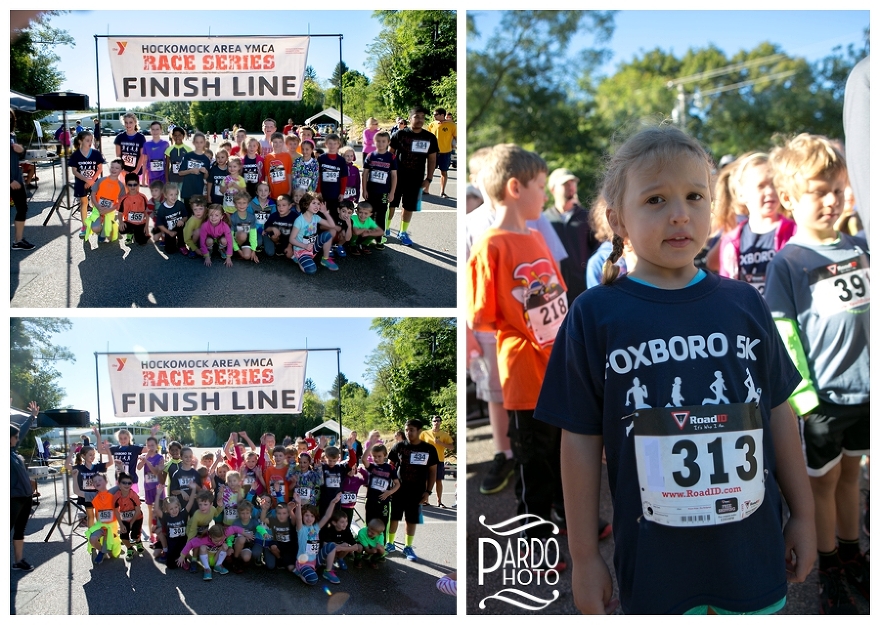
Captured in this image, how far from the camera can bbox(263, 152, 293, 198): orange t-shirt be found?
3.78 meters

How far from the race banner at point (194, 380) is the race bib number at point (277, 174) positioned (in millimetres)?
1225

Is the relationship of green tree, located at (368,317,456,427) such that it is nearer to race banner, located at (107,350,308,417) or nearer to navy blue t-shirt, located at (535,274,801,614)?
race banner, located at (107,350,308,417)

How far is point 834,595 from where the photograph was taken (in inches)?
109

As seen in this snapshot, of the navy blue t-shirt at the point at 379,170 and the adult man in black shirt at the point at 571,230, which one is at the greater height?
the navy blue t-shirt at the point at 379,170

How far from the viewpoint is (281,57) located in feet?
10.2

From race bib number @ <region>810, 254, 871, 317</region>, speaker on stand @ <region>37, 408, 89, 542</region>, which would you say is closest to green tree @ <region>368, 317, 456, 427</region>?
speaker on stand @ <region>37, 408, 89, 542</region>

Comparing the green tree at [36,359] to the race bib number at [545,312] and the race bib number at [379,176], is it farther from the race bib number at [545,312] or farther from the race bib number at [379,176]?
the race bib number at [545,312]

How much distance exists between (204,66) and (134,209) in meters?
0.79

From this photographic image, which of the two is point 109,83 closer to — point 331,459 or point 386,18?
point 386,18

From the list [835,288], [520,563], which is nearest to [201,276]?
[520,563]

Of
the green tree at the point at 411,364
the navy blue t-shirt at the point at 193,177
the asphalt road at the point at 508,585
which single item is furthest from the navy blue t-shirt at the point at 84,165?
the asphalt road at the point at 508,585

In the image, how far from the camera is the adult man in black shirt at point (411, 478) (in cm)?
329

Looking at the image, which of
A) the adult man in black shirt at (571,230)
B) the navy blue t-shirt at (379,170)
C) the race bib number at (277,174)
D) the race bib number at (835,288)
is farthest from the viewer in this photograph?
the adult man in black shirt at (571,230)

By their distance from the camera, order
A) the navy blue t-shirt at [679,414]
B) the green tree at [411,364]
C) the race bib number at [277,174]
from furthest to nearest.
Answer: the race bib number at [277,174] < the green tree at [411,364] < the navy blue t-shirt at [679,414]
